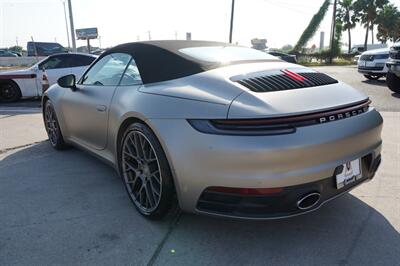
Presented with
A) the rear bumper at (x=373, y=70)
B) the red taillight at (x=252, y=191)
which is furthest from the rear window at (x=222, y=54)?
the rear bumper at (x=373, y=70)

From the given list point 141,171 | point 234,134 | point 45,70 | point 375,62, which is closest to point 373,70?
point 375,62

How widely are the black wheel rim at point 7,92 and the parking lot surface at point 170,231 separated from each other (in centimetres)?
684

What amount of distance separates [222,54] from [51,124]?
2.75 m

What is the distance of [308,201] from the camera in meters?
2.24

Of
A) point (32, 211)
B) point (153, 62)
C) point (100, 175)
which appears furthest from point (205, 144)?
point (100, 175)

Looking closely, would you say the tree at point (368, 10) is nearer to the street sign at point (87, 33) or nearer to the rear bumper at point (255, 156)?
the street sign at point (87, 33)

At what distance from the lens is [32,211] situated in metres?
3.10

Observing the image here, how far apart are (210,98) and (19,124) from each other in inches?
223

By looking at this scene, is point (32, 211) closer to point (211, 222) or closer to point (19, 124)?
point (211, 222)

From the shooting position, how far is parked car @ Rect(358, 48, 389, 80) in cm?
1184

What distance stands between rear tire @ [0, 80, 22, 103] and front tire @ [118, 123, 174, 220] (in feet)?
26.1

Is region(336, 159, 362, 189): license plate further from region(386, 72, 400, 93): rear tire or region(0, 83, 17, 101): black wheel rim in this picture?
region(0, 83, 17, 101): black wheel rim

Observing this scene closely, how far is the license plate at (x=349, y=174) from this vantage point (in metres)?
2.37

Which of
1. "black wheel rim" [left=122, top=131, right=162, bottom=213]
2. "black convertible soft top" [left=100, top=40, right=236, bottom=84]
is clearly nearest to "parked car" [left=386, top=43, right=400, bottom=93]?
"black convertible soft top" [left=100, top=40, right=236, bottom=84]
